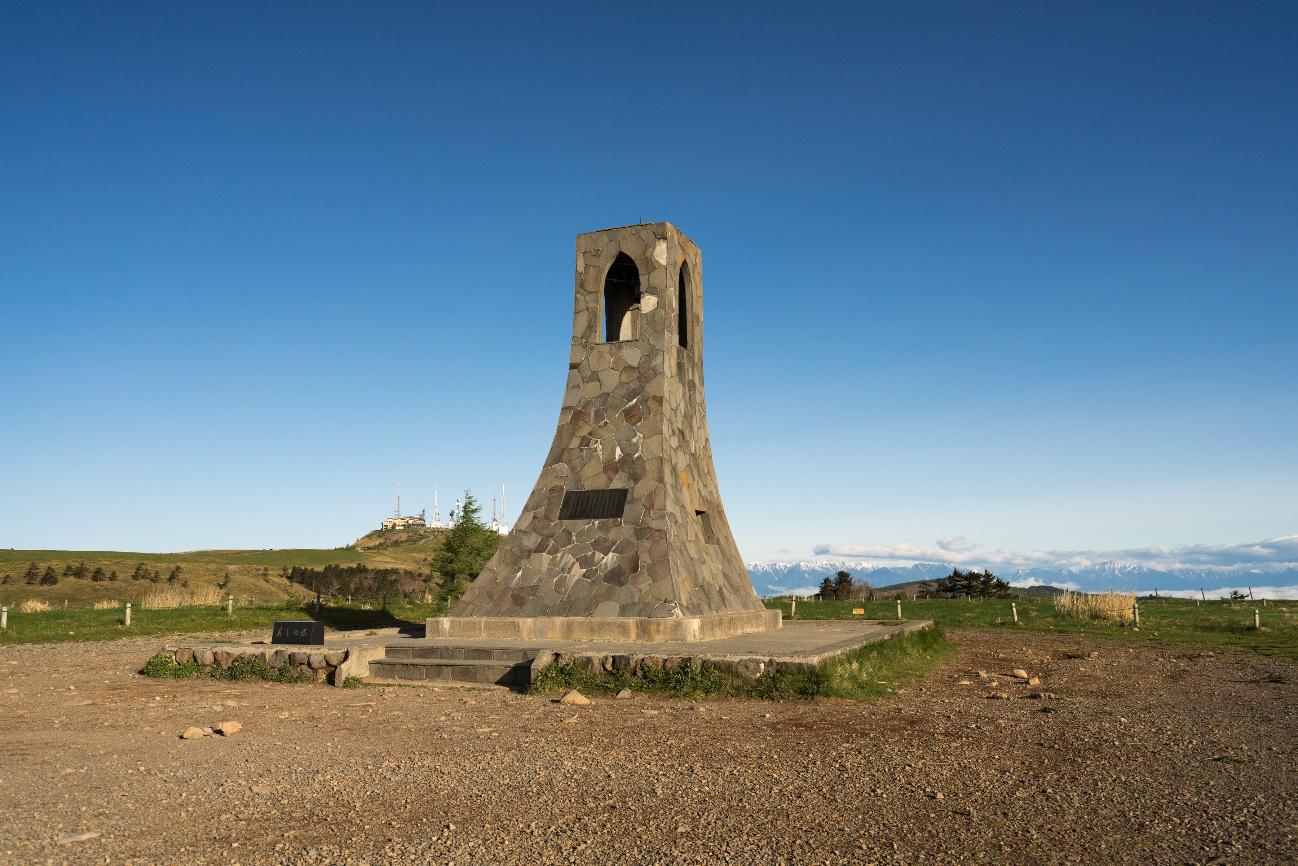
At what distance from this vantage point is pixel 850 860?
5324 millimetres

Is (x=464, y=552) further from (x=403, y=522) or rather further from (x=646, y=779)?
(x=403, y=522)

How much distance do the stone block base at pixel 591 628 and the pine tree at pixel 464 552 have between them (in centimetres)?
2212

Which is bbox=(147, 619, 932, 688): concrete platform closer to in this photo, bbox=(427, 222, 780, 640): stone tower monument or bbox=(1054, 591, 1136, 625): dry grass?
bbox=(427, 222, 780, 640): stone tower monument

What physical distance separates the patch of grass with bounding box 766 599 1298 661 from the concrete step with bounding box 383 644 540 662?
613 inches

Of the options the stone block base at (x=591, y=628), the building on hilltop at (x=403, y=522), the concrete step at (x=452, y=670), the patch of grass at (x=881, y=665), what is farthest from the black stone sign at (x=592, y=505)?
the building on hilltop at (x=403, y=522)

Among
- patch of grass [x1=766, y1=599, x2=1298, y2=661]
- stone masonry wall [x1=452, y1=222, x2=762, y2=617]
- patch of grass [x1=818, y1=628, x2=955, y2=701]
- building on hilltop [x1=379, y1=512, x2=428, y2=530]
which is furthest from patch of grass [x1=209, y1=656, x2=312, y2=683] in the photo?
building on hilltop [x1=379, y1=512, x2=428, y2=530]

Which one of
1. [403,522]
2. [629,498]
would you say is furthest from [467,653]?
[403,522]

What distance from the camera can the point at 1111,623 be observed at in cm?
2850

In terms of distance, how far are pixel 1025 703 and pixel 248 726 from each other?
9387mm

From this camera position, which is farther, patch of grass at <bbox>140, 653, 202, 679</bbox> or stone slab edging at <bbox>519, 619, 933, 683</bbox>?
patch of grass at <bbox>140, 653, 202, 679</bbox>

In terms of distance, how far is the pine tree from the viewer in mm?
40688

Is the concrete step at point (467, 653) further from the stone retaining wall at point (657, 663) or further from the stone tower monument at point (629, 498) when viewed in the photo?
the stone tower monument at point (629, 498)

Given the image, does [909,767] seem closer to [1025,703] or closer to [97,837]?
[1025,703]

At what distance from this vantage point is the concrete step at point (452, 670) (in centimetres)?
1341
